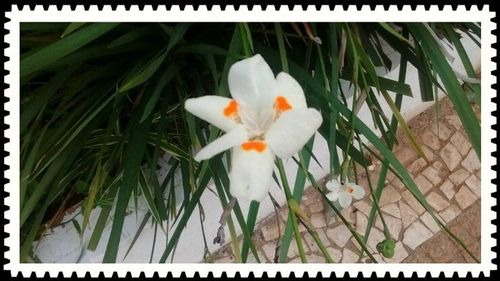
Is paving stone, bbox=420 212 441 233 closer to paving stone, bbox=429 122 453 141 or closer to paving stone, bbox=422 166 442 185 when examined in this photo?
paving stone, bbox=422 166 442 185

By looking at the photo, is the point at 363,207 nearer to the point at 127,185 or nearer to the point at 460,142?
the point at 460,142

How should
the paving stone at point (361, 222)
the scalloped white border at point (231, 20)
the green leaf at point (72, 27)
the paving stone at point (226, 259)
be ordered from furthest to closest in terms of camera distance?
the paving stone at point (361, 222) < the paving stone at point (226, 259) < the scalloped white border at point (231, 20) < the green leaf at point (72, 27)

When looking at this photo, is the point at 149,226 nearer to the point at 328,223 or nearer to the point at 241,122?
the point at 328,223

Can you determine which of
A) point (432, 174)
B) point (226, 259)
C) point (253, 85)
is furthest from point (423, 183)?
point (253, 85)

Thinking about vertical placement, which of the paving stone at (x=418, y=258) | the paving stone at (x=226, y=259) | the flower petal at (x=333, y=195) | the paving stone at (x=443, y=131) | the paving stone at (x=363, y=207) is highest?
the paving stone at (x=443, y=131)

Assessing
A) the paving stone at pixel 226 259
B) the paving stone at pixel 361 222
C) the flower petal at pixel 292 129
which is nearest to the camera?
the flower petal at pixel 292 129

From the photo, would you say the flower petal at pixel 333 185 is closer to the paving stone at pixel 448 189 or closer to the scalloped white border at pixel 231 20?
the scalloped white border at pixel 231 20

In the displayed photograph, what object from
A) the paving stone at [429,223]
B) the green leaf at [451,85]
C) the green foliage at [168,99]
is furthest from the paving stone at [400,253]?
the green leaf at [451,85]

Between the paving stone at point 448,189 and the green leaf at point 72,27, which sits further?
the paving stone at point 448,189
